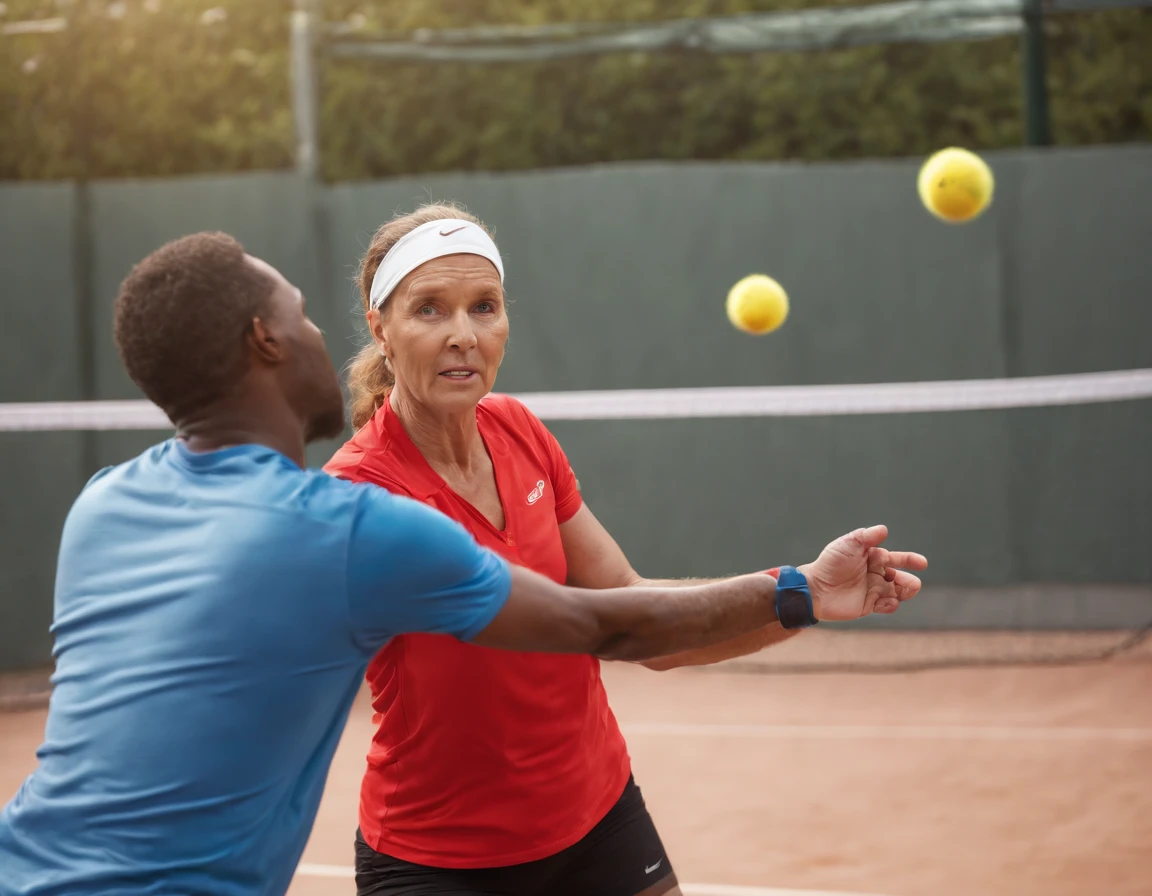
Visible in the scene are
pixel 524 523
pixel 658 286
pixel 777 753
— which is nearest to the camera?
pixel 524 523

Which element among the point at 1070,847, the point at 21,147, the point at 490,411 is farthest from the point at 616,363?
the point at 21,147

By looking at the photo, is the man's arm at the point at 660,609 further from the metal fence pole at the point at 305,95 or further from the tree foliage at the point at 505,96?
the tree foliage at the point at 505,96

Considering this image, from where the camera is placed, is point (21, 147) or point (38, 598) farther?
point (21, 147)

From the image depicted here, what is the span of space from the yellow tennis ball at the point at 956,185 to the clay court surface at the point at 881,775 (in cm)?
225

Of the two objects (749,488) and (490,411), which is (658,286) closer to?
(749,488)

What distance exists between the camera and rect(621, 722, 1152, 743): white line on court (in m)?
5.68

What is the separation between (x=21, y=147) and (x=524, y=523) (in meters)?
10.6

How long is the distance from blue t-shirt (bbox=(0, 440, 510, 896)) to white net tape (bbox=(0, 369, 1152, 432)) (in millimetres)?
5816

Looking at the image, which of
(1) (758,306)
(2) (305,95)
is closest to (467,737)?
(1) (758,306)

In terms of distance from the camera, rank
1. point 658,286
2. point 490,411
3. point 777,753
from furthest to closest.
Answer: point 658,286 → point 777,753 → point 490,411

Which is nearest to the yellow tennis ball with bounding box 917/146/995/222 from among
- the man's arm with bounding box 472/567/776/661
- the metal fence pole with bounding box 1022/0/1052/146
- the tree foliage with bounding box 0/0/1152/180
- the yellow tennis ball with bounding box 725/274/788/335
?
the yellow tennis ball with bounding box 725/274/788/335

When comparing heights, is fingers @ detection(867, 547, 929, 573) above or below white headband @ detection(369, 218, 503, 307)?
below

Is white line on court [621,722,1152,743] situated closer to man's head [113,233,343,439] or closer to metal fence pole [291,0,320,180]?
metal fence pole [291,0,320,180]

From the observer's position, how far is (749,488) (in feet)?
25.2
